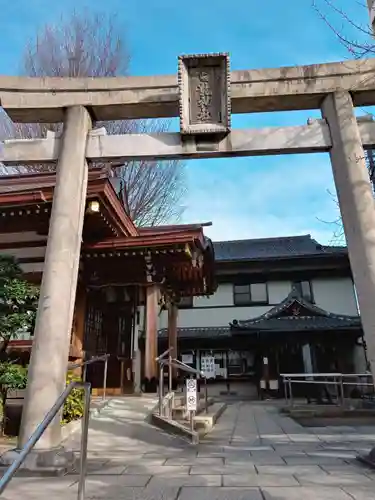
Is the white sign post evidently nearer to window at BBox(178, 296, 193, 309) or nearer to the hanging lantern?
the hanging lantern

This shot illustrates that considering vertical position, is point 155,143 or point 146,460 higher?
point 155,143

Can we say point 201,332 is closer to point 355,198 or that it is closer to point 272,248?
point 272,248

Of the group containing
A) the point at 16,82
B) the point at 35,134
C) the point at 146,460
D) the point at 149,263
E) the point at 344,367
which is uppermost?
the point at 35,134

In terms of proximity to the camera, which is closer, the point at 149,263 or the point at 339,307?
the point at 149,263

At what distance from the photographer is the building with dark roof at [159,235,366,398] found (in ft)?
54.8

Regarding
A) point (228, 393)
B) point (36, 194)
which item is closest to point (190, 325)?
point (228, 393)

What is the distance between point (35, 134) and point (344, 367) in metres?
15.6

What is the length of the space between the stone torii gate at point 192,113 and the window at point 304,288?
48.7 ft

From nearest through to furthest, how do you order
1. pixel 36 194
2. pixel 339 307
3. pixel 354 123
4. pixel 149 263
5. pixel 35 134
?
pixel 354 123, pixel 36 194, pixel 149 263, pixel 35 134, pixel 339 307

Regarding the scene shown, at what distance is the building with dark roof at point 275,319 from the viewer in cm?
1670

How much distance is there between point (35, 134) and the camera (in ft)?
47.1

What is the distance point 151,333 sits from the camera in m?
9.91

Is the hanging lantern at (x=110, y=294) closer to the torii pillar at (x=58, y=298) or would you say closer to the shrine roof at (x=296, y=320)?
the torii pillar at (x=58, y=298)

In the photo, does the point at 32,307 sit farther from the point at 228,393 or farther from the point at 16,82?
the point at 228,393
